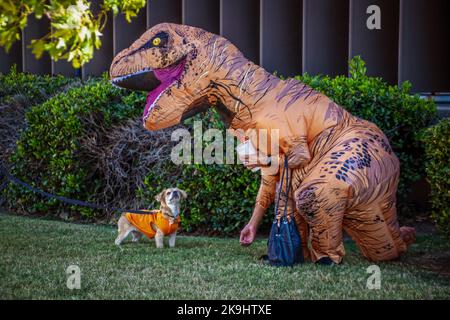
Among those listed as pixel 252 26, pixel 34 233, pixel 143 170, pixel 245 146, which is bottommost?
pixel 34 233

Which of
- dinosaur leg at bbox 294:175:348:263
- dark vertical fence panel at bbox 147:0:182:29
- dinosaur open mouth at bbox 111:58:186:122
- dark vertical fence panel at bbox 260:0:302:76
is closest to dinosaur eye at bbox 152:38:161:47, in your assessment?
dinosaur open mouth at bbox 111:58:186:122

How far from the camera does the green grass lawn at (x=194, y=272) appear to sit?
15.4 feet

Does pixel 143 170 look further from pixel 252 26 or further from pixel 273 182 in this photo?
pixel 252 26

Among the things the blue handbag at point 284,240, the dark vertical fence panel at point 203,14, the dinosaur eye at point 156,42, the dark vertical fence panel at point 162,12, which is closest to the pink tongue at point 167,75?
the dinosaur eye at point 156,42

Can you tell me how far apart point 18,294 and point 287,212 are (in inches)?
83.8

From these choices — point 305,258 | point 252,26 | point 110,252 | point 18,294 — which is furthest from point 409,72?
point 18,294

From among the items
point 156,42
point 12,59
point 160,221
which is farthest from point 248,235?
point 12,59

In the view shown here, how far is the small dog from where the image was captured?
21.2 ft

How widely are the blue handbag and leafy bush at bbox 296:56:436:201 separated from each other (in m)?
2.14

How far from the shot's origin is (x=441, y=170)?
5707mm

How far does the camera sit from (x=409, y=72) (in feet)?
27.9

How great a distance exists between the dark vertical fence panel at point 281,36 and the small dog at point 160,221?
4273 millimetres

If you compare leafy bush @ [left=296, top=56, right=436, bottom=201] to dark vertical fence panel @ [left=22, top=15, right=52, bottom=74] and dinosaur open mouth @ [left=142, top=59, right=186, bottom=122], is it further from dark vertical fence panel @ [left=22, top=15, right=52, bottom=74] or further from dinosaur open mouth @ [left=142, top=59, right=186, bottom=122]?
dark vertical fence panel @ [left=22, top=15, right=52, bottom=74]

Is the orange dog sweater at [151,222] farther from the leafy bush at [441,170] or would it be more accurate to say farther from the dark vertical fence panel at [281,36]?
the dark vertical fence panel at [281,36]
